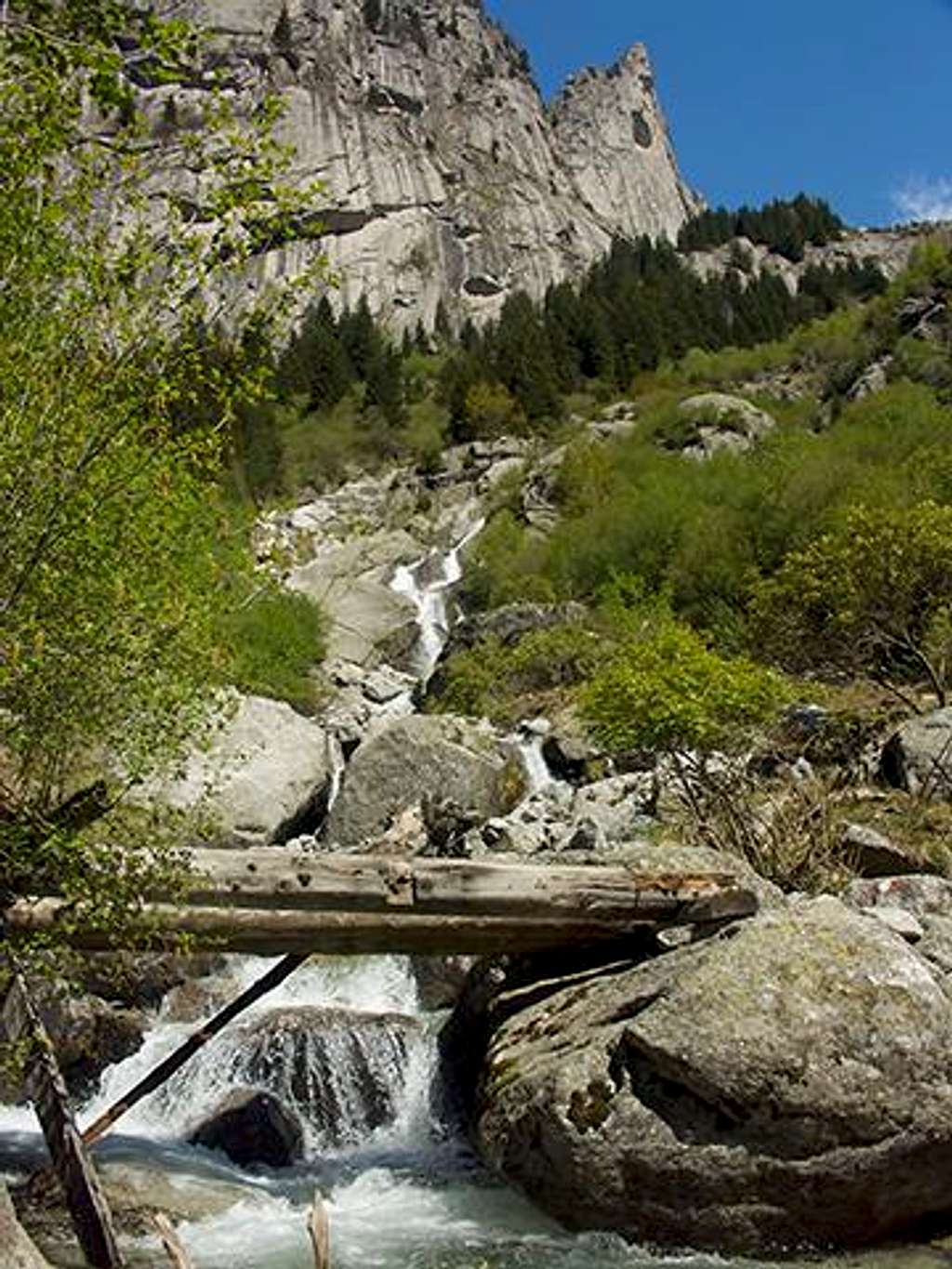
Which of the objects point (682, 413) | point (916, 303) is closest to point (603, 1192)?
point (682, 413)

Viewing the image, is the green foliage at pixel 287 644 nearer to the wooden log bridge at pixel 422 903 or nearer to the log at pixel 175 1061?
the log at pixel 175 1061

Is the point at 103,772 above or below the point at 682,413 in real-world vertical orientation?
below

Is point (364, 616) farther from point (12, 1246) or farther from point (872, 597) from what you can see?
point (12, 1246)

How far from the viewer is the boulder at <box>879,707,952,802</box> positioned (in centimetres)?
2102

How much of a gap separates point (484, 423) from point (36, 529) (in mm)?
73198

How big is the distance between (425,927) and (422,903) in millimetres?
456

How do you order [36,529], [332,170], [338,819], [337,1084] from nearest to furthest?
[36,529]
[337,1084]
[338,819]
[332,170]

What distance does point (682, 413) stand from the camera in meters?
66.1

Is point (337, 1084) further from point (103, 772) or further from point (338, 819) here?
point (338, 819)

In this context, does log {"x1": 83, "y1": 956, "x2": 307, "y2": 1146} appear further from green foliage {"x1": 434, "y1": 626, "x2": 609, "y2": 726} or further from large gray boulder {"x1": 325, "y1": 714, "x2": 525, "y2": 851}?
Result: green foliage {"x1": 434, "y1": 626, "x2": 609, "y2": 726}

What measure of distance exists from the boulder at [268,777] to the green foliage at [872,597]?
12074mm

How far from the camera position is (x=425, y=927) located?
1151 cm

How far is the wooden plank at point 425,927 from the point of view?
1088 cm

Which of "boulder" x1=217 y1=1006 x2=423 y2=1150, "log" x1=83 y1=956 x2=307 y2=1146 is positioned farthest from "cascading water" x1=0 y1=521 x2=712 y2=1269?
"log" x1=83 y1=956 x2=307 y2=1146
